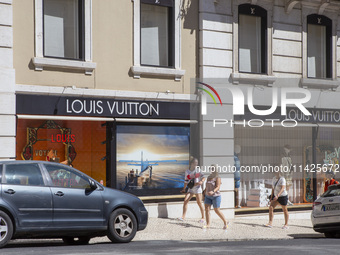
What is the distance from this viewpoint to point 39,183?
40.0 ft

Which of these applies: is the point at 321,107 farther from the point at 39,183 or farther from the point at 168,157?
the point at 39,183

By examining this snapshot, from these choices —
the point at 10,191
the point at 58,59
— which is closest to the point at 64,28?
the point at 58,59

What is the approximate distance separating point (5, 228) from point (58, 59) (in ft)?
20.5

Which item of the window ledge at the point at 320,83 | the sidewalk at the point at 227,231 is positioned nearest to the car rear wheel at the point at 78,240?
the sidewalk at the point at 227,231

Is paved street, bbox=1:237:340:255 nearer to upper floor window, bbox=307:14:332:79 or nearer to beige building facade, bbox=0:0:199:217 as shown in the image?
beige building facade, bbox=0:0:199:217

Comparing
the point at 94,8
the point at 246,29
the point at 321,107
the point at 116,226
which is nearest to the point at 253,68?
the point at 246,29

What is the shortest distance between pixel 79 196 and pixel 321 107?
36.4 feet

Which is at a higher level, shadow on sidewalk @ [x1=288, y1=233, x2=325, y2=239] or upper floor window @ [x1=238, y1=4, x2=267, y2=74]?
upper floor window @ [x1=238, y1=4, x2=267, y2=74]

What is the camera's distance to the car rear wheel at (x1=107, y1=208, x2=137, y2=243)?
12.8 m

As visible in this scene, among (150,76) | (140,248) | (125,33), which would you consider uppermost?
(125,33)

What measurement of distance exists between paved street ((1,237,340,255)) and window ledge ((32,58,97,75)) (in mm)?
4750

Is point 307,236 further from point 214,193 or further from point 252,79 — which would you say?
point 252,79

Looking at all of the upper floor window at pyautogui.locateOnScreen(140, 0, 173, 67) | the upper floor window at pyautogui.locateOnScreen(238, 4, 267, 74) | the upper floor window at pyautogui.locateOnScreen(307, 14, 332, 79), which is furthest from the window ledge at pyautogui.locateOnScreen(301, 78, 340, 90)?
the upper floor window at pyautogui.locateOnScreen(140, 0, 173, 67)

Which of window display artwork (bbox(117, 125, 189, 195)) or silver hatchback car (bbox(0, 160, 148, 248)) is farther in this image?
window display artwork (bbox(117, 125, 189, 195))
